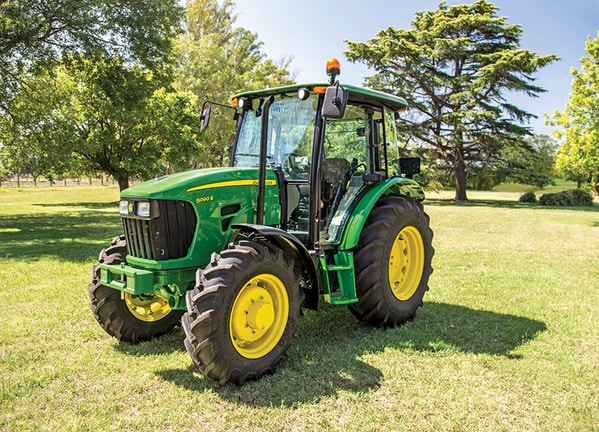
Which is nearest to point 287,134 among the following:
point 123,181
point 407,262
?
point 407,262

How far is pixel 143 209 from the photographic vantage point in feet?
13.9

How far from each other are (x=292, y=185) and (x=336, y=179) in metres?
0.66

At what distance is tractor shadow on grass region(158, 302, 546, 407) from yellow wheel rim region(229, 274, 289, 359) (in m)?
0.27

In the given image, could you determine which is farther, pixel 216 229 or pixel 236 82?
pixel 236 82

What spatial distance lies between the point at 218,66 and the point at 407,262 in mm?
33310

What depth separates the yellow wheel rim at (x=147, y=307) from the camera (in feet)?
15.8

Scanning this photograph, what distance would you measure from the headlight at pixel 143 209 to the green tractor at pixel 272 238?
0.01 meters

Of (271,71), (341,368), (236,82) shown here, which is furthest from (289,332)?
(271,71)

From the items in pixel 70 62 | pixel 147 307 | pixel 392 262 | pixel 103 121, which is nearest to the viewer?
pixel 147 307

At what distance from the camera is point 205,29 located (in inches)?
1670

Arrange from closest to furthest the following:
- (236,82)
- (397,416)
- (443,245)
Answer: (397,416)
(443,245)
(236,82)

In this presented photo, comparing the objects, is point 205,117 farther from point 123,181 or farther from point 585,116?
point 123,181

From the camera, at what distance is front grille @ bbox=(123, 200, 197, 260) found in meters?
4.18

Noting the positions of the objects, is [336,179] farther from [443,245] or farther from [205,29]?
[205,29]
